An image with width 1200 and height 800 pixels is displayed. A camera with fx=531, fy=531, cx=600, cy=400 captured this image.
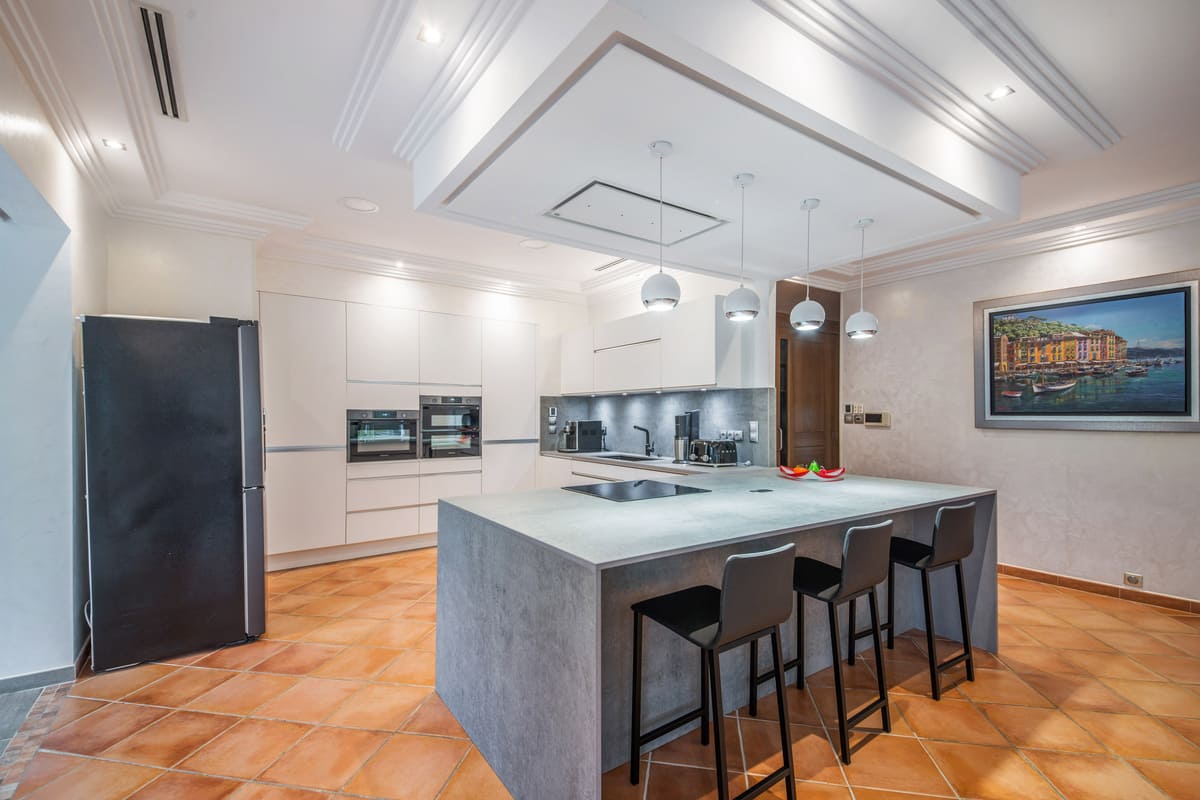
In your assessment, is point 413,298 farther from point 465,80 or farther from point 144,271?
point 465,80

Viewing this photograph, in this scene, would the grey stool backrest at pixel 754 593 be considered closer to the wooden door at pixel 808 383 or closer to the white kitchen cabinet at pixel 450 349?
the wooden door at pixel 808 383

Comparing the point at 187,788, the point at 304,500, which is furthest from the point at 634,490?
the point at 304,500

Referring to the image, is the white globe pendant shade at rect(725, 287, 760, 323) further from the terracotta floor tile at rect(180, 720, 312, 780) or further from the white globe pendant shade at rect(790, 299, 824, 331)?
the terracotta floor tile at rect(180, 720, 312, 780)

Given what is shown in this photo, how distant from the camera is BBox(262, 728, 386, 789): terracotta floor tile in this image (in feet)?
6.21

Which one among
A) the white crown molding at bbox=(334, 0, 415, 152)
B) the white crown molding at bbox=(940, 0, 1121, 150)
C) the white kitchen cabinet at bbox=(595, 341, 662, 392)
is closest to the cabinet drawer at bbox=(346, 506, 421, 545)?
the white kitchen cabinet at bbox=(595, 341, 662, 392)

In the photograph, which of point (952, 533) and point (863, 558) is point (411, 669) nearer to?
point (863, 558)

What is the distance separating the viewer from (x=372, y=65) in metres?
2.09

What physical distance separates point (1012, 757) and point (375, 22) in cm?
356

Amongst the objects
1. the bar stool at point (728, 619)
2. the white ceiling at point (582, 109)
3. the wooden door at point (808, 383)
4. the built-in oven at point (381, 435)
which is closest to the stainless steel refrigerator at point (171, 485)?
the white ceiling at point (582, 109)

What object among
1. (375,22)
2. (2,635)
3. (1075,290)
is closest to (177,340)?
(2,635)

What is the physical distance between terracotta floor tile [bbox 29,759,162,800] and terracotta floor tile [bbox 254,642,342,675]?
2.39 ft

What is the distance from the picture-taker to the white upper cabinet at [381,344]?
4.51 meters

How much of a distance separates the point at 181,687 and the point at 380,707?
1027 mm

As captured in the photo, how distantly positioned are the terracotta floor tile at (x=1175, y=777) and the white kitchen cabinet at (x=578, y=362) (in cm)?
418
